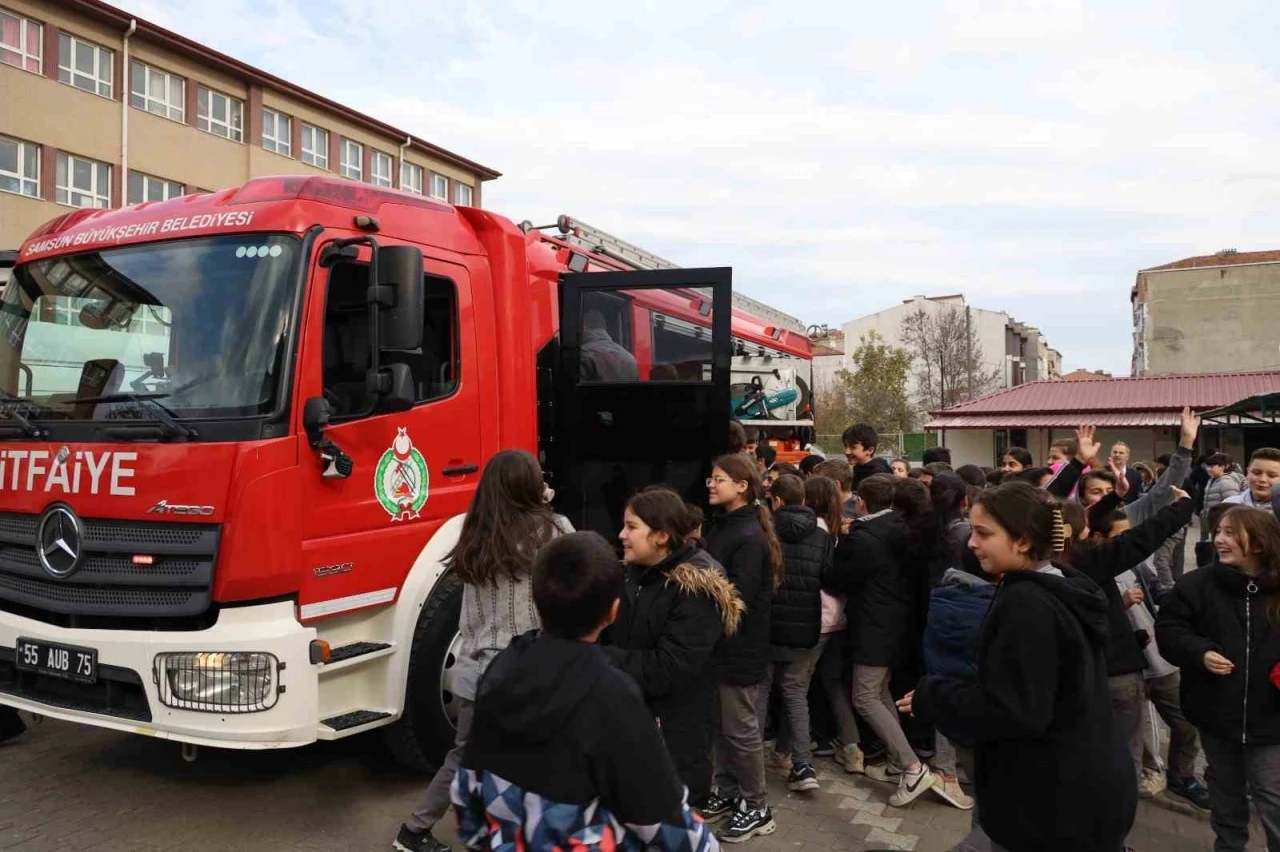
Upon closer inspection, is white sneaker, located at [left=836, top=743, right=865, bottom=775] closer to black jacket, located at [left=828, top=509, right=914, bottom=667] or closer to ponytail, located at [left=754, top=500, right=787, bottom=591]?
black jacket, located at [left=828, top=509, right=914, bottom=667]

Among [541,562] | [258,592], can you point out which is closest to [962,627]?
[541,562]

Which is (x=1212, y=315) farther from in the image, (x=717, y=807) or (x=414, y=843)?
(x=414, y=843)

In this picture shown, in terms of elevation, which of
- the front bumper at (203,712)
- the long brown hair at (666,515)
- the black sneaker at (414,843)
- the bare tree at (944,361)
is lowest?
the black sneaker at (414,843)

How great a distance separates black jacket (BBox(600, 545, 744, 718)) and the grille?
175 centimetres

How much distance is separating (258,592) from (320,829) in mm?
1227

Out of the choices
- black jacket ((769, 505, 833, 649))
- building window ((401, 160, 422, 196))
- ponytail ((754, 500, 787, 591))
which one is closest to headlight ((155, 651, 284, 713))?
ponytail ((754, 500, 787, 591))

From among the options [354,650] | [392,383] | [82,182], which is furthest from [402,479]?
[82,182]

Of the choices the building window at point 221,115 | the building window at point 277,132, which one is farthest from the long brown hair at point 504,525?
the building window at point 277,132

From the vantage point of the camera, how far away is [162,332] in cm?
413

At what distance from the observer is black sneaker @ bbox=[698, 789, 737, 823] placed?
14.3ft

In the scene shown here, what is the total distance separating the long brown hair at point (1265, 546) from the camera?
11.8 feet

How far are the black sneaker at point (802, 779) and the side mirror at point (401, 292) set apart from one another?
2940 millimetres

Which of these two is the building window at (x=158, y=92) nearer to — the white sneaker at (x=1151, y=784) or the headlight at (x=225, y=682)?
the headlight at (x=225, y=682)

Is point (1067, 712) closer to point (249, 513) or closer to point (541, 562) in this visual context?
point (541, 562)
